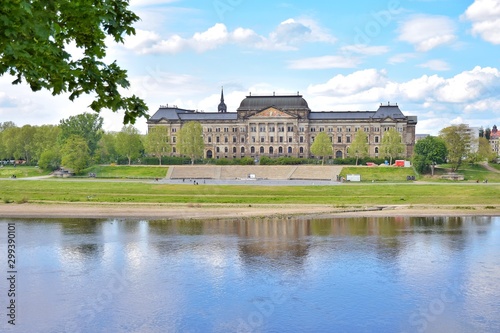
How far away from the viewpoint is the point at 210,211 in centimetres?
6950

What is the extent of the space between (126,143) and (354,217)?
8525 cm

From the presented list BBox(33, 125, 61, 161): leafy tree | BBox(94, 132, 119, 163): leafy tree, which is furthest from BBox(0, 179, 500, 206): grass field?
BBox(94, 132, 119, 163): leafy tree

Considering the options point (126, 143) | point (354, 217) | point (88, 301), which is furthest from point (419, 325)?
point (126, 143)

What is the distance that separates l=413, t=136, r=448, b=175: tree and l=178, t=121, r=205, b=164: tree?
57.0 metres

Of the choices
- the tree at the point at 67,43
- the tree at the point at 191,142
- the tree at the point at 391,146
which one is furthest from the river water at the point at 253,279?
the tree at the point at 191,142

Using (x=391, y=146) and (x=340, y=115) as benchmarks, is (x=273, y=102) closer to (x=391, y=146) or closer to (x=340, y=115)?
(x=340, y=115)

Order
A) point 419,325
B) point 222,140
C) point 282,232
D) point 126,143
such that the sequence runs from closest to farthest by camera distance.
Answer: point 419,325 < point 282,232 < point 126,143 < point 222,140

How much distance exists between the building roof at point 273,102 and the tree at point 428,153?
207ft

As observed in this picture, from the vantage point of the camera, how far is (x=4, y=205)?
7575cm

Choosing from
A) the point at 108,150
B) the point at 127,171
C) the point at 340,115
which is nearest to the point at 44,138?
the point at 108,150

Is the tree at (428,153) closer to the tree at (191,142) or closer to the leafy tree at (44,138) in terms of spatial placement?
the tree at (191,142)

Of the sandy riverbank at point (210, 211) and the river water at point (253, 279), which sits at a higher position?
the sandy riverbank at point (210, 211)

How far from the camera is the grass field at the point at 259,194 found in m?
78.8

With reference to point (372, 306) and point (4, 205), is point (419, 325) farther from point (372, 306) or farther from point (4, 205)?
point (4, 205)
